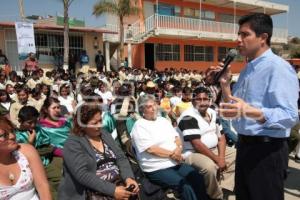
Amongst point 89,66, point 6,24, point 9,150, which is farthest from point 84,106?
point 89,66

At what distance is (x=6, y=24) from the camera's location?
1441 cm

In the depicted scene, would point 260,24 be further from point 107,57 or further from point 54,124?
point 107,57

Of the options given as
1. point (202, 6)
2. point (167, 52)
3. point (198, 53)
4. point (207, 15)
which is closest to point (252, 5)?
point (207, 15)

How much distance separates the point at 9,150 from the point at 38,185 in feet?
1.08

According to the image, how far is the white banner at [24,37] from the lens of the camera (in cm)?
1039

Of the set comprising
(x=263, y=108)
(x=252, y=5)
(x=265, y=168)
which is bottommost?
(x=265, y=168)

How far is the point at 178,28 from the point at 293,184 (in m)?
15.8

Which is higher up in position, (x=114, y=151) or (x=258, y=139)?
(x=258, y=139)

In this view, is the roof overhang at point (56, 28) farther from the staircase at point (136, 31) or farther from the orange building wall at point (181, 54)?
the orange building wall at point (181, 54)

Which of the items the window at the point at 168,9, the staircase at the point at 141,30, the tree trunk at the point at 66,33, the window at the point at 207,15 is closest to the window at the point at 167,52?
the staircase at the point at 141,30

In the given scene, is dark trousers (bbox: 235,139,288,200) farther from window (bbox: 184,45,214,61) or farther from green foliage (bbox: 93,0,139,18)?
window (bbox: 184,45,214,61)

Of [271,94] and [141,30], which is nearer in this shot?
[271,94]

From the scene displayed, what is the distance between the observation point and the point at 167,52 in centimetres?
2059

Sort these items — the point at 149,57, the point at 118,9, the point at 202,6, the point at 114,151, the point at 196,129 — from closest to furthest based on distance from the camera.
Result: the point at 114,151 → the point at 196,129 → the point at 118,9 → the point at 149,57 → the point at 202,6
